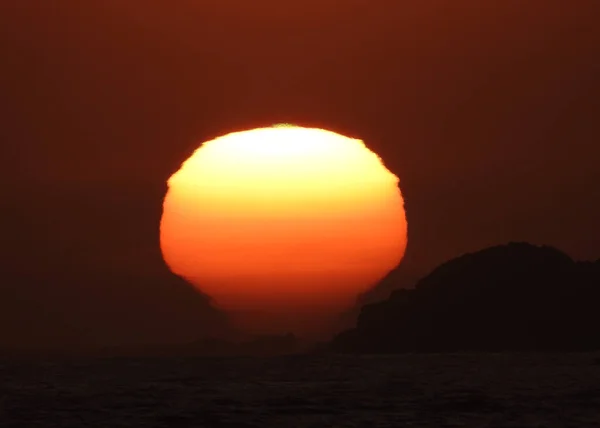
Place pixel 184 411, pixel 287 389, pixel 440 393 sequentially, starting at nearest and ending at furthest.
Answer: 1. pixel 184 411
2. pixel 440 393
3. pixel 287 389

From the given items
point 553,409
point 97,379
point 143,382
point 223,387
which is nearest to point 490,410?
point 553,409

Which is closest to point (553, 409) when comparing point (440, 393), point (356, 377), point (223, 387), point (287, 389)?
point (440, 393)

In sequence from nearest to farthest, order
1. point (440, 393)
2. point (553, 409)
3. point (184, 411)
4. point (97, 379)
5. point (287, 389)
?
point (553, 409)
point (184, 411)
point (440, 393)
point (287, 389)
point (97, 379)

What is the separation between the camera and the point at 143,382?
12594cm

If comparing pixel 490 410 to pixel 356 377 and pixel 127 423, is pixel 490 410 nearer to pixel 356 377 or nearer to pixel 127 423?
pixel 127 423

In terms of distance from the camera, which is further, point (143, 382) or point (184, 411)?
point (143, 382)

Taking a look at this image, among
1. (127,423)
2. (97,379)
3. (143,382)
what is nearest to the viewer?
(127,423)

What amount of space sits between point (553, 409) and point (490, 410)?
376 cm

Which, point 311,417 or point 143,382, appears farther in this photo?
point 143,382

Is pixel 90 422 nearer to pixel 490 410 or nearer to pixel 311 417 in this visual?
pixel 311 417

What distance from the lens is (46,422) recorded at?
239 feet

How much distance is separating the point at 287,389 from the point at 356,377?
27.6m

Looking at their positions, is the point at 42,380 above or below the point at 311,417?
above

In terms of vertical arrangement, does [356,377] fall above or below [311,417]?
above
